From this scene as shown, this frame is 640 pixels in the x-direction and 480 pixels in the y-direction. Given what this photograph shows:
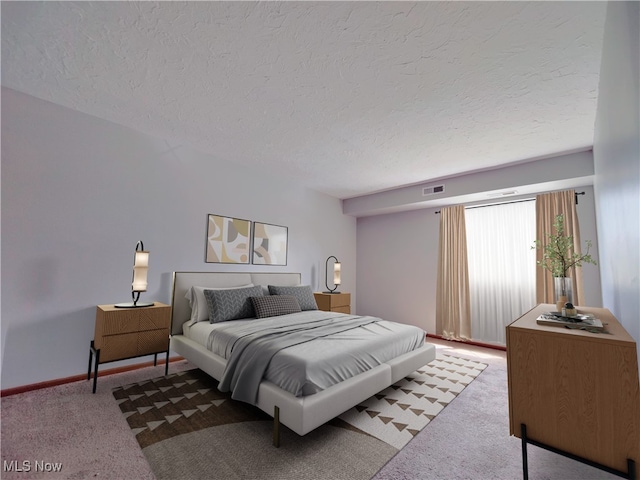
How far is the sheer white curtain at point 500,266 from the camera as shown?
A: 13.7 ft

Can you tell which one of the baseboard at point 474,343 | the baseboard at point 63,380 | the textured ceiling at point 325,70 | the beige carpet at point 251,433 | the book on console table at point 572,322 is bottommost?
the baseboard at point 474,343

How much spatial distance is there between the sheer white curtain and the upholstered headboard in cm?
327

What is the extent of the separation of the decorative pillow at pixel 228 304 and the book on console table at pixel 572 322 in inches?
111

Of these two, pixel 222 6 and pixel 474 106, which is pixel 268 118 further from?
pixel 474 106

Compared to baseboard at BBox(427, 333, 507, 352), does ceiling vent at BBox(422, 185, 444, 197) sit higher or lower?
higher

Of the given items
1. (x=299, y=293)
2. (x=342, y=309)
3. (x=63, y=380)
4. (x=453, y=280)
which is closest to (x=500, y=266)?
(x=453, y=280)

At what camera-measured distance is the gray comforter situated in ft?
6.57

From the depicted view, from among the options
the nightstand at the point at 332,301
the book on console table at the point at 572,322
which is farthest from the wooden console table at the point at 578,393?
the nightstand at the point at 332,301

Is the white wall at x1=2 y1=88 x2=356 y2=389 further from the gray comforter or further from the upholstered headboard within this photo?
the gray comforter

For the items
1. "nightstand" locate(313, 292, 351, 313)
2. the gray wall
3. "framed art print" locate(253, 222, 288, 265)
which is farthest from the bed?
the gray wall

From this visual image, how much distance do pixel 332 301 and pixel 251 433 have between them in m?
2.85

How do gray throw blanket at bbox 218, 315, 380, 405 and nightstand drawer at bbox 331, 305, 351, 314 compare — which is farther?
nightstand drawer at bbox 331, 305, 351, 314

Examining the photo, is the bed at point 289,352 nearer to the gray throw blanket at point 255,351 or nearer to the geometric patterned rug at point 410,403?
the gray throw blanket at point 255,351

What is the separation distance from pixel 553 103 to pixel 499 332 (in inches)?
128
